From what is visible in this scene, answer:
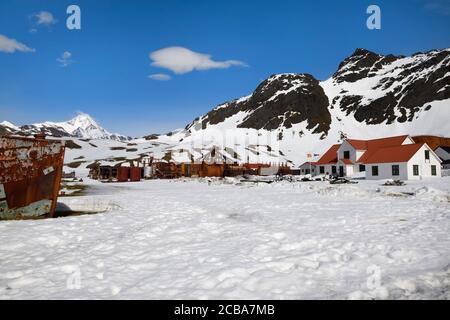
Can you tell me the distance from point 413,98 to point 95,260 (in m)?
143

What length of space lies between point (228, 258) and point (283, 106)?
157 meters

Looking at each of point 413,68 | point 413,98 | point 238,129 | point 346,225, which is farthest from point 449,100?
point 346,225

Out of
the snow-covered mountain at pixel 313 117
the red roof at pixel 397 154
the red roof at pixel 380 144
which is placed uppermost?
the snow-covered mountain at pixel 313 117

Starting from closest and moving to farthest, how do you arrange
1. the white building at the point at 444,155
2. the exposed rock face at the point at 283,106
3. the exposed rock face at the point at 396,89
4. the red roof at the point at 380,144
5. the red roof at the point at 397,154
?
1. the red roof at the point at 397,154
2. the red roof at the point at 380,144
3. the white building at the point at 444,155
4. the exposed rock face at the point at 396,89
5. the exposed rock face at the point at 283,106

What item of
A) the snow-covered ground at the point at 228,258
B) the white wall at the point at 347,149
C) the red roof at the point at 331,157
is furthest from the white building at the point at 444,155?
the snow-covered ground at the point at 228,258

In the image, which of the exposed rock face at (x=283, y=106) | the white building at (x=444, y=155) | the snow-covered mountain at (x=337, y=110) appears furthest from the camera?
the exposed rock face at (x=283, y=106)

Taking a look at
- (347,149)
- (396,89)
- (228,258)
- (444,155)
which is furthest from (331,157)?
(396,89)

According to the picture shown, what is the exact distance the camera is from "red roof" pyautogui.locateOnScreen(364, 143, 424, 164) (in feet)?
125

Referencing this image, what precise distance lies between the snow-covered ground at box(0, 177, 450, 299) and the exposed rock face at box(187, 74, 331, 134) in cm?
12936

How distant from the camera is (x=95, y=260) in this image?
18.3 ft

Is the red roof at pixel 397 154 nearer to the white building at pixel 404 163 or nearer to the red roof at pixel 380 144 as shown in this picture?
the white building at pixel 404 163

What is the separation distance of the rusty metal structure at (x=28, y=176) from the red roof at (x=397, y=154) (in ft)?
126

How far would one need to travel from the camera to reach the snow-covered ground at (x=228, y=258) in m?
4.16

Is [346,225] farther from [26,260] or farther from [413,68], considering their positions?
[413,68]
